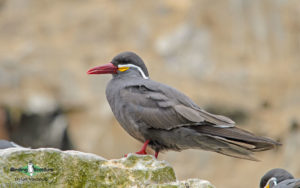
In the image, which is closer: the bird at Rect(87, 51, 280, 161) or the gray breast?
the bird at Rect(87, 51, 280, 161)

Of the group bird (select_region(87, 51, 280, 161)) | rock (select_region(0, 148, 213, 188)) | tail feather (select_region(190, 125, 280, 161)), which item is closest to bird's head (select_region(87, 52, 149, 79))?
bird (select_region(87, 51, 280, 161))

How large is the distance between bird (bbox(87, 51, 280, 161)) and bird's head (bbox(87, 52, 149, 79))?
226 millimetres

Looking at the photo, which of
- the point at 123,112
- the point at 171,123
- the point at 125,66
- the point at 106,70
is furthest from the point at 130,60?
the point at 171,123

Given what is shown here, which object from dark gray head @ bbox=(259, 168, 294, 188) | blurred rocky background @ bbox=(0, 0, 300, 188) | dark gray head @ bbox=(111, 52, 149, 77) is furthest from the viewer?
blurred rocky background @ bbox=(0, 0, 300, 188)

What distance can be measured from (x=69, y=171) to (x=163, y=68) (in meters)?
13.1

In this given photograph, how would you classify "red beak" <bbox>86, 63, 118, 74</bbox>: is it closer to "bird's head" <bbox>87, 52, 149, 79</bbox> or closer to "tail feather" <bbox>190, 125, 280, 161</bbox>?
"bird's head" <bbox>87, 52, 149, 79</bbox>

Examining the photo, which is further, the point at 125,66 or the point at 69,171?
the point at 125,66

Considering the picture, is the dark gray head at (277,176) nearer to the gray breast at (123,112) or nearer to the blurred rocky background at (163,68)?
the gray breast at (123,112)

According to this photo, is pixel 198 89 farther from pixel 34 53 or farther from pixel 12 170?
pixel 12 170

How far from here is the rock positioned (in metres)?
5.34

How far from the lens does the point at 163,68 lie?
18.4m

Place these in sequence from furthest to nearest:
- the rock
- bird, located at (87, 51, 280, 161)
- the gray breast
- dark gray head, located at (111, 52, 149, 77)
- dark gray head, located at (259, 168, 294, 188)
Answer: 1. dark gray head, located at (259, 168, 294, 188)
2. dark gray head, located at (111, 52, 149, 77)
3. the gray breast
4. bird, located at (87, 51, 280, 161)
5. the rock

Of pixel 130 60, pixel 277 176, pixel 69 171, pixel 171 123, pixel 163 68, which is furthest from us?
pixel 163 68

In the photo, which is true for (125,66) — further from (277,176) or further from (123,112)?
(277,176)
